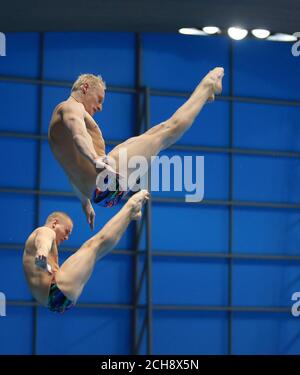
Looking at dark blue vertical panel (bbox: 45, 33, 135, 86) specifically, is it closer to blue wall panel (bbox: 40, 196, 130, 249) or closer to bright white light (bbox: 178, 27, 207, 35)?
bright white light (bbox: 178, 27, 207, 35)

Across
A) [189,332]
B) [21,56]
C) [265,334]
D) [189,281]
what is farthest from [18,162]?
[265,334]

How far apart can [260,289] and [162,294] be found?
162 cm

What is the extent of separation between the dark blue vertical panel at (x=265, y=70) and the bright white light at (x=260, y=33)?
0.48m

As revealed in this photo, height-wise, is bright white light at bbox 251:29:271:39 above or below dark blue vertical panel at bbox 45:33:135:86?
above

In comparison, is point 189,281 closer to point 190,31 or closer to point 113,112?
point 113,112

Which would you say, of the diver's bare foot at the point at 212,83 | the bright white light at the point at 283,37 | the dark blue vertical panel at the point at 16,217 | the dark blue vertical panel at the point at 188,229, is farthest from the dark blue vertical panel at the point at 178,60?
the diver's bare foot at the point at 212,83

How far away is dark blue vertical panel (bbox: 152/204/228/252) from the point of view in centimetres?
1500

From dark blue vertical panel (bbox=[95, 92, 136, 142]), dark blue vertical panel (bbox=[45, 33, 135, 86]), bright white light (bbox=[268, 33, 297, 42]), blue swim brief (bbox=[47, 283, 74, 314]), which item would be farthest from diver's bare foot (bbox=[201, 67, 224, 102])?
bright white light (bbox=[268, 33, 297, 42])

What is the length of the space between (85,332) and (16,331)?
1038 mm

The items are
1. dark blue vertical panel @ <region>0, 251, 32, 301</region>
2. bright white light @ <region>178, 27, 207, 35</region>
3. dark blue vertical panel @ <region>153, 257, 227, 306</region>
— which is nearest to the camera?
dark blue vertical panel @ <region>0, 251, 32, 301</region>

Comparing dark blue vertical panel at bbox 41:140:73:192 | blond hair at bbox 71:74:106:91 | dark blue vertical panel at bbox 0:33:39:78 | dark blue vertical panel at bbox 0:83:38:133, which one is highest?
dark blue vertical panel at bbox 0:33:39:78

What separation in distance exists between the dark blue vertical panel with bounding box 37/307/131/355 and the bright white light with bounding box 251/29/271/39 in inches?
190

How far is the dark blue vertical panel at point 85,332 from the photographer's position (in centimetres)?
1418

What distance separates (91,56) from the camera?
15031 millimetres
